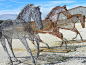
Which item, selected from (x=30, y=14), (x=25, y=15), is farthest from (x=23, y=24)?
(x=30, y=14)

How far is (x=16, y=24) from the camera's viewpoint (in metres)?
3.33

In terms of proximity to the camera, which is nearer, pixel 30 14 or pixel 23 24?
pixel 30 14

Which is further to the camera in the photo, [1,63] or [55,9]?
[55,9]

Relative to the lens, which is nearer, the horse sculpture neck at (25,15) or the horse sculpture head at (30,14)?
the horse sculpture head at (30,14)

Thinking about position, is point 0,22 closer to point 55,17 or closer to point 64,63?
point 64,63

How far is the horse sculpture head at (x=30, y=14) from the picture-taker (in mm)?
3018

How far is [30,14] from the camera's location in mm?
3160

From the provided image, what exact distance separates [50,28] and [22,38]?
9.80 ft

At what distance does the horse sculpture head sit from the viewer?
9.90ft

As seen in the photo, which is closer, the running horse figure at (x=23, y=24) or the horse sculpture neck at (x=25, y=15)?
the running horse figure at (x=23, y=24)

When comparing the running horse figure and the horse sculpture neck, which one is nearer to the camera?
the running horse figure

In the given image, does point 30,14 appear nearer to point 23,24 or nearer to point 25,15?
point 25,15

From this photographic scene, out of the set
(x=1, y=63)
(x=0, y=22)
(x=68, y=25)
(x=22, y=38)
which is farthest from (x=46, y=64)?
(x=68, y=25)

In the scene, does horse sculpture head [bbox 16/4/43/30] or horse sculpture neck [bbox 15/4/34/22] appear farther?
horse sculpture neck [bbox 15/4/34/22]
